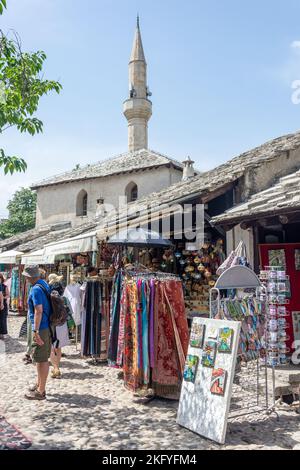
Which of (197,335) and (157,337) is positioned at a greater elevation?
(197,335)

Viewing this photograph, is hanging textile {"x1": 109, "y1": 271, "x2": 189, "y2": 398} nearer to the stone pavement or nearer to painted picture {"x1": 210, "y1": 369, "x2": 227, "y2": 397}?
the stone pavement

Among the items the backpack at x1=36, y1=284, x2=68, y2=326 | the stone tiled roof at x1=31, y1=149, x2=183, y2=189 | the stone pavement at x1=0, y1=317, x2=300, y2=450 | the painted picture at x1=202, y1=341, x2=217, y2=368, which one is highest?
the stone tiled roof at x1=31, y1=149, x2=183, y2=189

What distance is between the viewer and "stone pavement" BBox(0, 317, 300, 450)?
4234mm

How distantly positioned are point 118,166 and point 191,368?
20.4 m

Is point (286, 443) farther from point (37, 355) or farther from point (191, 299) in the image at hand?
point (191, 299)

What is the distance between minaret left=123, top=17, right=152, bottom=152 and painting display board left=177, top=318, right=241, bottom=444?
88.5 ft

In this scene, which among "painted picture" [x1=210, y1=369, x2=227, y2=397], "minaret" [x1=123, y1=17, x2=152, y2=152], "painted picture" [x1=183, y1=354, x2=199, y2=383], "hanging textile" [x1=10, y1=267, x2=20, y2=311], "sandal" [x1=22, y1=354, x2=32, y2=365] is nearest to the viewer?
"painted picture" [x1=210, y1=369, x2=227, y2=397]

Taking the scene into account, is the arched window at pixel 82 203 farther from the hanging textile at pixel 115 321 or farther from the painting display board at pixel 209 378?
the painting display board at pixel 209 378

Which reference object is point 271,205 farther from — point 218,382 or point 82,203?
point 82,203

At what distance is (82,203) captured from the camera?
2614 centimetres

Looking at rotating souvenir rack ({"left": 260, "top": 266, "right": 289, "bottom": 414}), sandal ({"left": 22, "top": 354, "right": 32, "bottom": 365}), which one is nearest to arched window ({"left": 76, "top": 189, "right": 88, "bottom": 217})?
sandal ({"left": 22, "top": 354, "right": 32, "bottom": 365})

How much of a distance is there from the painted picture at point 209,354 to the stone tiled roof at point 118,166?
17562 mm

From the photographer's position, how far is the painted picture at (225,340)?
14.6ft

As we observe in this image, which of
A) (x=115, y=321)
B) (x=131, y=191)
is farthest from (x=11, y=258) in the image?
(x=131, y=191)
